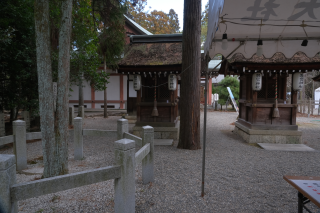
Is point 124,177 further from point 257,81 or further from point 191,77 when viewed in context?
point 257,81

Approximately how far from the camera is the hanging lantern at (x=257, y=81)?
734 centimetres

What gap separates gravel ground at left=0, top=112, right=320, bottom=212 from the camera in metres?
3.09

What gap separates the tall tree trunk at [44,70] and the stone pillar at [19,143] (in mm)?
1632

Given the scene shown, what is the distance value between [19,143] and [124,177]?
369 centimetres

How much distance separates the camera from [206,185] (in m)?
3.86

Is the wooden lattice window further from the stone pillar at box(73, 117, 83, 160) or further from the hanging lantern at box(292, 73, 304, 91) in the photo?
the hanging lantern at box(292, 73, 304, 91)

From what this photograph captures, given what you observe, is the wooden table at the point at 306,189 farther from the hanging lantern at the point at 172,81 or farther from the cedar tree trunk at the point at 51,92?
the hanging lantern at the point at 172,81

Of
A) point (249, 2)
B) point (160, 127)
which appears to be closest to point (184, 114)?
point (160, 127)

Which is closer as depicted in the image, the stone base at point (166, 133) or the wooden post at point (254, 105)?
the wooden post at point (254, 105)

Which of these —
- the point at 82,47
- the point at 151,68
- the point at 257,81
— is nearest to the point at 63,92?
the point at 151,68

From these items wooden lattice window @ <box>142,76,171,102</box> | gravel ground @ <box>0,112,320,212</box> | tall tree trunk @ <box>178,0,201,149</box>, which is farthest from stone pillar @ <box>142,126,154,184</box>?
wooden lattice window @ <box>142,76,171,102</box>

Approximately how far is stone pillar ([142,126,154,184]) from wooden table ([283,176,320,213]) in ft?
7.08

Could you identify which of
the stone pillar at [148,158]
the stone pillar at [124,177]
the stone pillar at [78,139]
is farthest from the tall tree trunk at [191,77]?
the stone pillar at [124,177]

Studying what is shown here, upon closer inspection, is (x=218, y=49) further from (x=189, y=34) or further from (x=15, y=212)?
(x=15, y=212)
